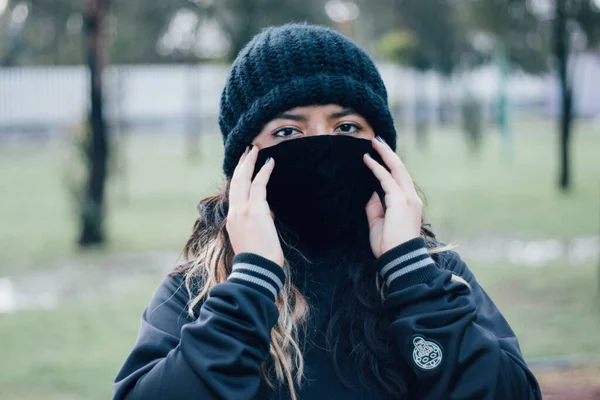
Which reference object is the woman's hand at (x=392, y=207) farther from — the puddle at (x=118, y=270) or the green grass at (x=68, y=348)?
the puddle at (x=118, y=270)

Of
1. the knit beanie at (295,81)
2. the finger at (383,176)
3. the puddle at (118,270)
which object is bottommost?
the puddle at (118,270)

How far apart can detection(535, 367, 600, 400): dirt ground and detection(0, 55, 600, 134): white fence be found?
65.3 ft

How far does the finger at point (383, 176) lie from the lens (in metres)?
2.00

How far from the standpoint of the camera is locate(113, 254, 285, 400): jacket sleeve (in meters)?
1.71

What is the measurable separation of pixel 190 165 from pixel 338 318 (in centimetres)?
2221

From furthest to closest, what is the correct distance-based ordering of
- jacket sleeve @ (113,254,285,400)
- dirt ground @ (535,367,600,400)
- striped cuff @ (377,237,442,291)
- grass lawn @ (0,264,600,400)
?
1. grass lawn @ (0,264,600,400)
2. dirt ground @ (535,367,600,400)
3. striped cuff @ (377,237,442,291)
4. jacket sleeve @ (113,254,285,400)

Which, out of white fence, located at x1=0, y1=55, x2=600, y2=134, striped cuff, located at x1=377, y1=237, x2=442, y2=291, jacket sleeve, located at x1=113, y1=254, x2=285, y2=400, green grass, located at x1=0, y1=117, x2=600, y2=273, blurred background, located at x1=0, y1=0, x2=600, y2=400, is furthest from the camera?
white fence, located at x1=0, y1=55, x2=600, y2=134

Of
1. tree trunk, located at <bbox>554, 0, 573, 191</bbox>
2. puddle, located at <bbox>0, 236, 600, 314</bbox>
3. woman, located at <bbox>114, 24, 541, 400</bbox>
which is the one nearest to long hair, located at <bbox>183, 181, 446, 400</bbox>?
woman, located at <bbox>114, 24, 541, 400</bbox>

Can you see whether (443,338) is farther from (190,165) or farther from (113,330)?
(190,165)

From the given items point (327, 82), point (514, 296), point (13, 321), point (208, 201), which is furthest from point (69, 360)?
point (327, 82)

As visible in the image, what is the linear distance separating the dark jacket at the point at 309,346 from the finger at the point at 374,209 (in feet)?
0.57

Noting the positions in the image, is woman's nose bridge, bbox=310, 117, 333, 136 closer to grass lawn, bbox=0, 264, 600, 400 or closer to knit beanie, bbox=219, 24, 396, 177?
knit beanie, bbox=219, 24, 396, 177

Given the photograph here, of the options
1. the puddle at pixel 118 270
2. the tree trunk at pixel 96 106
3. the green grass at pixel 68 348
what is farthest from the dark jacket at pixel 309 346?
the tree trunk at pixel 96 106

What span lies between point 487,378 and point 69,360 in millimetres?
4979
